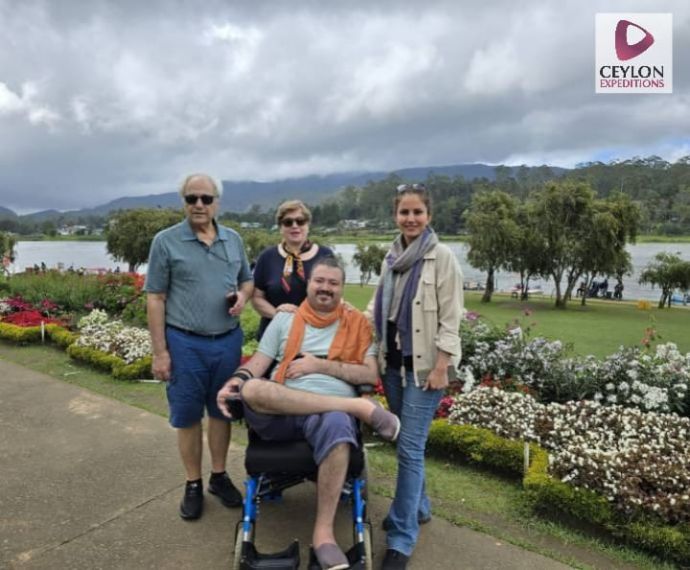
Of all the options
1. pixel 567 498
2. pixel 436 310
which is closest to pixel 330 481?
pixel 436 310

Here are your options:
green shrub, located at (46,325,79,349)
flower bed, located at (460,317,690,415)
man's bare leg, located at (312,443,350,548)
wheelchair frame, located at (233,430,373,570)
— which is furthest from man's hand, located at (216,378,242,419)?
green shrub, located at (46,325,79,349)

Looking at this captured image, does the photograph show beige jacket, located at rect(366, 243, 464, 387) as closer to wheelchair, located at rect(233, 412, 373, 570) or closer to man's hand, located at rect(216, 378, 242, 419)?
wheelchair, located at rect(233, 412, 373, 570)

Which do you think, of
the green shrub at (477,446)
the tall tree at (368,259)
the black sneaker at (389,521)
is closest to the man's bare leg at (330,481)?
the black sneaker at (389,521)

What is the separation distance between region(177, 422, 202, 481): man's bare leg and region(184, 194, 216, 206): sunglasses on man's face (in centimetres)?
134

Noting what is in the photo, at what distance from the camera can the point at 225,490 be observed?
3.33 metres

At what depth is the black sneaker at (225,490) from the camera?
129 inches

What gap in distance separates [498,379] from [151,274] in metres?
3.69

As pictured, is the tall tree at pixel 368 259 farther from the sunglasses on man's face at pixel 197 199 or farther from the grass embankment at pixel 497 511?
the sunglasses on man's face at pixel 197 199

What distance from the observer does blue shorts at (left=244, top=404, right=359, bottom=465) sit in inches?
102

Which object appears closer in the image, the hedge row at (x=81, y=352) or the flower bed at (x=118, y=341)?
the hedge row at (x=81, y=352)

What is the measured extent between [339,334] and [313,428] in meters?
0.56

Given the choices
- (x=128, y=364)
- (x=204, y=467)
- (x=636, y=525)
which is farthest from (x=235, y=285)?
(x=128, y=364)

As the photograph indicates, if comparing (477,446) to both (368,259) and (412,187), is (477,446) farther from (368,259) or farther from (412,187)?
(368,259)

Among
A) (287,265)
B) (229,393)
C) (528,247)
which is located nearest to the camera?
(229,393)
